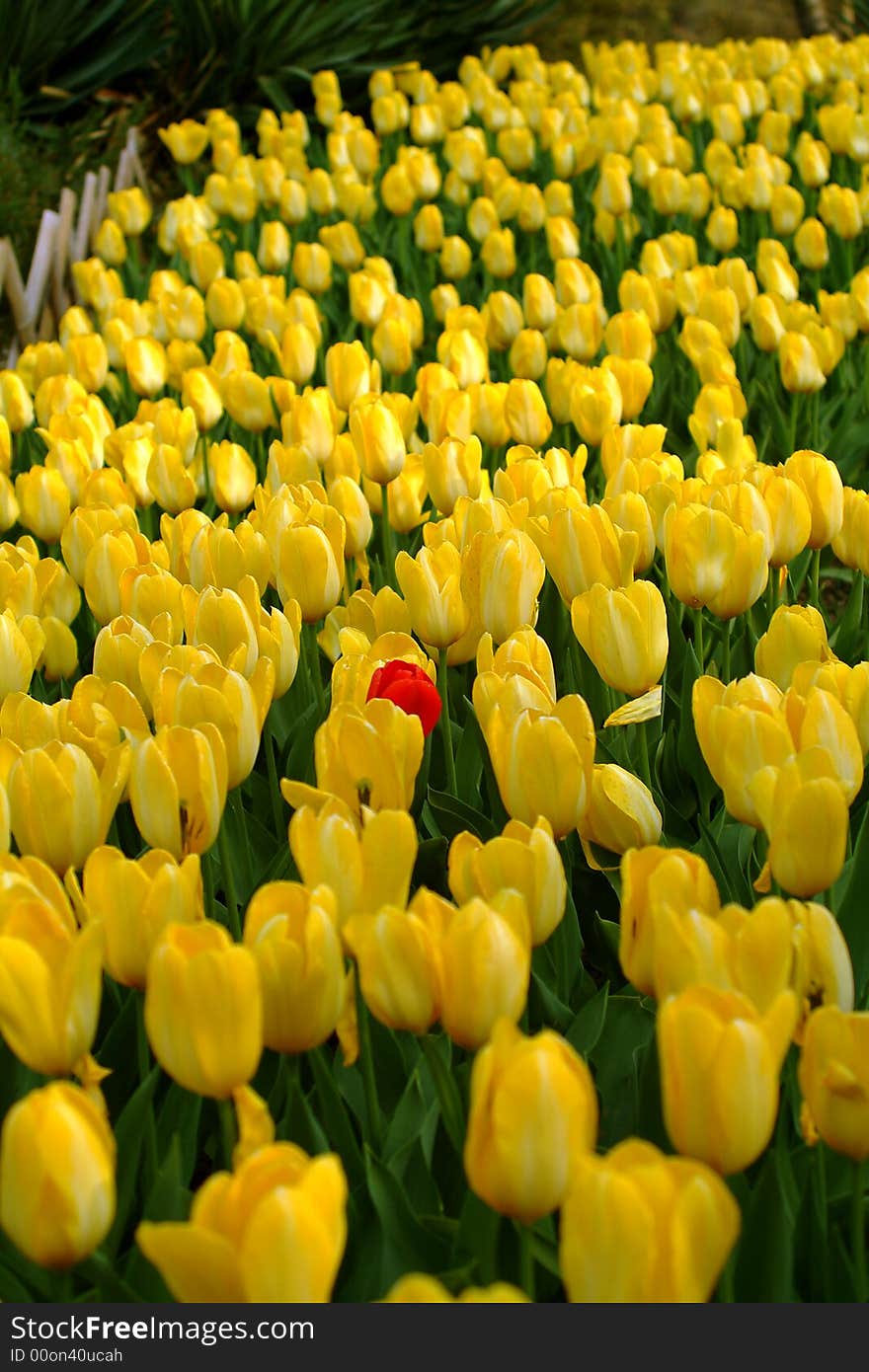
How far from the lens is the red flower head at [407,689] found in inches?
54.5

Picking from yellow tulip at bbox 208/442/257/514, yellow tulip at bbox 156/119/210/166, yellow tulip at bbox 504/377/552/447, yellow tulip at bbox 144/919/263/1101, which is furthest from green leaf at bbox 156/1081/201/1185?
yellow tulip at bbox 156/119/210/166

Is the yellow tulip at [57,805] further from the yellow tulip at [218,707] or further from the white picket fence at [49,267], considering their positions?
the white picket fence at [49,267]

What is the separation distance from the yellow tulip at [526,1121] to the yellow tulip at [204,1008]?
17cm

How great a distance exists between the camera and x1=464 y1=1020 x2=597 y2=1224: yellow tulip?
31.1 inches

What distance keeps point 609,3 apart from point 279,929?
8417 millimetres

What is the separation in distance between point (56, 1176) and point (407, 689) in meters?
0.66

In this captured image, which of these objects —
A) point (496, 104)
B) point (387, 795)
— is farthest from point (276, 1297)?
point (496, 104)

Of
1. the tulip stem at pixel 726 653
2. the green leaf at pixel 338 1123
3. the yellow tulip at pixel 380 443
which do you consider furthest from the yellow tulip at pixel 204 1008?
the yellow tulip at pixel 380 443

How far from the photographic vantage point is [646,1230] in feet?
2.41

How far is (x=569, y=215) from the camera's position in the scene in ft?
13.8

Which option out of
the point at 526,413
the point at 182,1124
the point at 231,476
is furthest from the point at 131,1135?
the point at 526,413

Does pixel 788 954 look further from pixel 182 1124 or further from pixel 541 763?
pixel 182 1124

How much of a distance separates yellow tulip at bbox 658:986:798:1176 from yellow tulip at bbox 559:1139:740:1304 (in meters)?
0.07

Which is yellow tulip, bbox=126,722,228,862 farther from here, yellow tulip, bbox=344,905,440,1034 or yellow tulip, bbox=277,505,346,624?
yellow tulip, bbox=277,505,346,624
